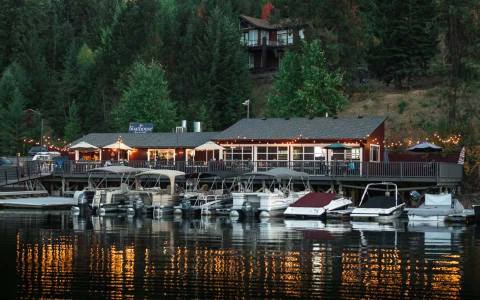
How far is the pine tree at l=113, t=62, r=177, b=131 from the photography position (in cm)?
8825

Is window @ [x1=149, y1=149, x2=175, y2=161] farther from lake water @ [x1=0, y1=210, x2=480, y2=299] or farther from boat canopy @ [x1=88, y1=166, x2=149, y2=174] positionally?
lake water @ [x1=0, y1=210, x2=480, y2=299]

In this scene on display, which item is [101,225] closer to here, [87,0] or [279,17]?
[279,17]

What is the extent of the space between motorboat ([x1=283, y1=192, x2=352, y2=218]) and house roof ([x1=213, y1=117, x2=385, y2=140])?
9.98 m

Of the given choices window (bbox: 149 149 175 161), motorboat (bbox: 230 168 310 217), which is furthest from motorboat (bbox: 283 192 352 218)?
window (bbox: 149 149 175 161)

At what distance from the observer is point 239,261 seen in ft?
103

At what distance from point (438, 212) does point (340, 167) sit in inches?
410

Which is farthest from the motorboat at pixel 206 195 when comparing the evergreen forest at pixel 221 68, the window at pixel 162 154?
the evergreen forest at pixel 221 68

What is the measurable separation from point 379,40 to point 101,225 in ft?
173

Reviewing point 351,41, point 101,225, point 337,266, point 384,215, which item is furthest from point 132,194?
point 351,41

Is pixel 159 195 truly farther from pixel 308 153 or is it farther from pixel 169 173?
pixel 308 153

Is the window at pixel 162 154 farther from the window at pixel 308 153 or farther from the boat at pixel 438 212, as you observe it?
the boat at pixel 438 212

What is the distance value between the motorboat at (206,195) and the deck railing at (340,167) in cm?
101

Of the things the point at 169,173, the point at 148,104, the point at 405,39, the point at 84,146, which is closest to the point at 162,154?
the point at 84,146

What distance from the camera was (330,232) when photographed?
43.9 metres
